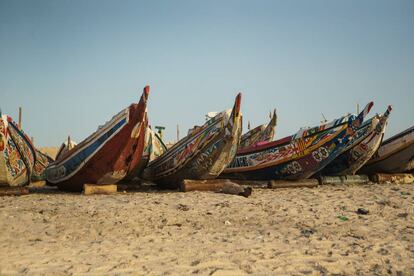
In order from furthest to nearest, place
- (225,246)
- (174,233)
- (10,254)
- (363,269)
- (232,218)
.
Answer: (232,218), (174,233), (225,246), (10,254), (363,269)

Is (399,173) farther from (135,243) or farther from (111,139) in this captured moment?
(135,243)

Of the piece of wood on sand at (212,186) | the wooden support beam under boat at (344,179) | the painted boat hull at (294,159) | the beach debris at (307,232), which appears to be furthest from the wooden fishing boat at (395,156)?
the beach debris at (307,232)

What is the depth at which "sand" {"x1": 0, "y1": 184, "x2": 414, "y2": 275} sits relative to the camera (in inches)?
138

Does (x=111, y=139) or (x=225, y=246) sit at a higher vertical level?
(x=111, y=139)

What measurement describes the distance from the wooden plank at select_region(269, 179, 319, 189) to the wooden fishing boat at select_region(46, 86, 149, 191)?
142 inches

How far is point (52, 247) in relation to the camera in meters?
4.19

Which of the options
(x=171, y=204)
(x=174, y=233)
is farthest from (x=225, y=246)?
(x=171, y=204)

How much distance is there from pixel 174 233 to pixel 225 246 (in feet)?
2.99

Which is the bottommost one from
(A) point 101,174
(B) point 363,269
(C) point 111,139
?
(B) point 363,269

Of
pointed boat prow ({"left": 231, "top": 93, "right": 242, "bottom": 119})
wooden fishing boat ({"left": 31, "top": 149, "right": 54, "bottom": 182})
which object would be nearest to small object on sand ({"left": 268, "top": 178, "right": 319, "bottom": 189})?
pointed boat prow ({"left": 231, "top": 93, "right": 242, "bottom": 119})

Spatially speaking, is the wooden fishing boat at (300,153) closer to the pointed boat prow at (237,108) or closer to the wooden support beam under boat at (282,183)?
the wooden support beam under boat at (282,183)

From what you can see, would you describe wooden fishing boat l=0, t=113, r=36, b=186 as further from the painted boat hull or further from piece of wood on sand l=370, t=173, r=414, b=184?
piece of wood on sand l=370, t=173, r=414, b=184

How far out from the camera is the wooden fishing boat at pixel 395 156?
37.7ft

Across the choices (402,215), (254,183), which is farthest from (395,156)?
(402,215)
